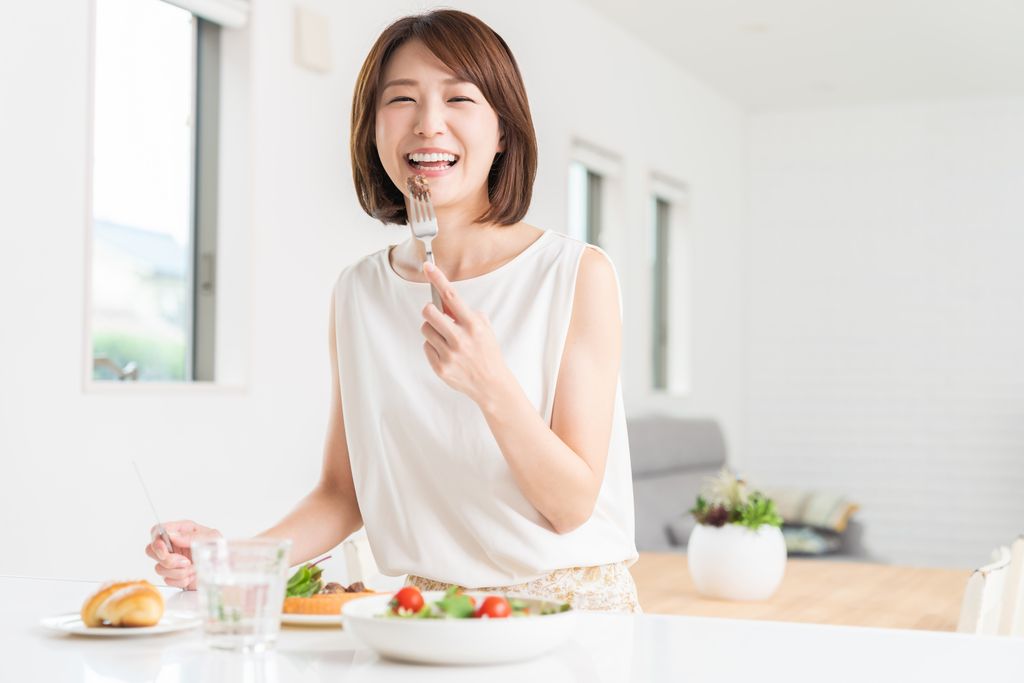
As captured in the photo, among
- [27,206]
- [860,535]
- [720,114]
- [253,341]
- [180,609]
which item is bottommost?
[860,535]

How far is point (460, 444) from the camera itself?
3.99 feet

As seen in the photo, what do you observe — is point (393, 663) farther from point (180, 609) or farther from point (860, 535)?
point (860, 535)

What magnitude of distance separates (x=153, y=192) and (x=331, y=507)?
2247mm

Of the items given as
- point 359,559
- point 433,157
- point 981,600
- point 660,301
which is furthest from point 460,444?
point 660,301

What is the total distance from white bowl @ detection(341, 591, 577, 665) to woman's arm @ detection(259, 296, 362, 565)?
0.46 metres

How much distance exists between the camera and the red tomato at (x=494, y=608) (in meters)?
0.84

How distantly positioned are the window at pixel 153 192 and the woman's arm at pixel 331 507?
5.77 ft

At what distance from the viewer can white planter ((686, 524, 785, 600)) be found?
3135 mm

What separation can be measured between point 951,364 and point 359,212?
451 cm

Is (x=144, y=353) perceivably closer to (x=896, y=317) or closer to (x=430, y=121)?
(x=430, y=121)

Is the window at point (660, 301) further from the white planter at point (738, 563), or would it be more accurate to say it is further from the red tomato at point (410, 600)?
the red tomato at point (410, 600)

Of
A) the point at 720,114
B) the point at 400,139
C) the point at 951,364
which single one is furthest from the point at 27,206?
the point at 951,364

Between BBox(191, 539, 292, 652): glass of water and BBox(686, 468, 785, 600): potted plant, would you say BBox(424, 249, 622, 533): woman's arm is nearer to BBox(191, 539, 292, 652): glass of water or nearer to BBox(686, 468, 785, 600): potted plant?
BBox(191, 539, 292, 652): glass of water

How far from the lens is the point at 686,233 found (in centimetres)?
685
